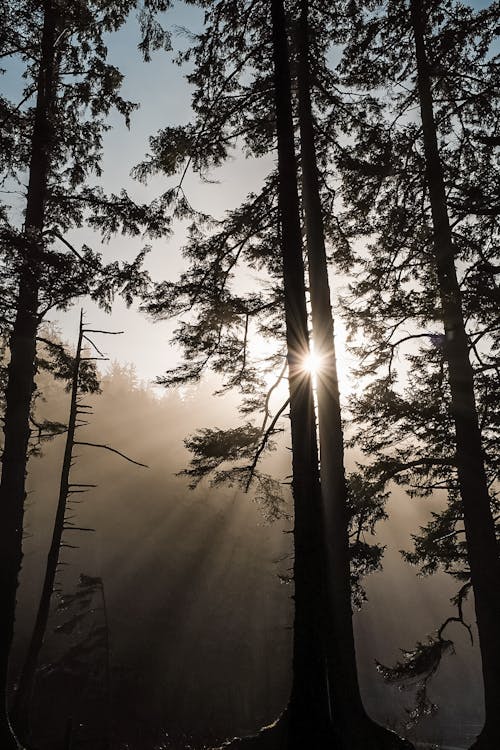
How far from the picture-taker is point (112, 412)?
57406mm

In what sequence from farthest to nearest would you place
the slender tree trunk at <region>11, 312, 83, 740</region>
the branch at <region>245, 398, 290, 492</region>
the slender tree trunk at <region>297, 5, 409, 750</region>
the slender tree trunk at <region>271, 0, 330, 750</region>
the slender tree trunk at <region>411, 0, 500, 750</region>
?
the slender tree trunk at <region>11, 312, 83, 740</region>, the branch at <region>245, 398, 290, 492</region>, the slender tree trunk at <region>411, 0, 500, 750</region>, the slender tree trunk at <region>297, 5, 409, 750</region>, the slender tree trunk at <region>271, 0, 330, 750</region>

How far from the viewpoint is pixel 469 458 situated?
7.93m

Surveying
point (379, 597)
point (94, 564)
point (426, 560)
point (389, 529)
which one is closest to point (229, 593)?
point (94, 564)

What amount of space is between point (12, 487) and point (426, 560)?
8553 millimetres

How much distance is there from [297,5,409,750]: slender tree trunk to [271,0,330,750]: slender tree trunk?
0.73 metres

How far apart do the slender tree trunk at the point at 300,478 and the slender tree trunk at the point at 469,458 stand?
9.49 feet

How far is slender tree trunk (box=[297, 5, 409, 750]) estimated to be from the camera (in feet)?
18.4

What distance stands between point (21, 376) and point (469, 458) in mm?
8115

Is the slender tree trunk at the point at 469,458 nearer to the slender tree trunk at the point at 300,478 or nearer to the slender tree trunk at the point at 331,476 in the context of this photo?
the slender tree trunk at the point at 331,476

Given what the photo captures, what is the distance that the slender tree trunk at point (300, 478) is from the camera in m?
4.82

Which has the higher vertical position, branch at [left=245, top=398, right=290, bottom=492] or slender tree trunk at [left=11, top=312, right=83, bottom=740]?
branch at [left=245, top=398, right=290, bottom=492]

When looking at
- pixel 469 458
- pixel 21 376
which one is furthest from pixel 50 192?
pixel 469 458

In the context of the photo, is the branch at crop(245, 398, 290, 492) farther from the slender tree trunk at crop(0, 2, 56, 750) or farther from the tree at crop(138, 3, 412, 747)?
the slender tree trunk at crop(0, 2, 56, 750)

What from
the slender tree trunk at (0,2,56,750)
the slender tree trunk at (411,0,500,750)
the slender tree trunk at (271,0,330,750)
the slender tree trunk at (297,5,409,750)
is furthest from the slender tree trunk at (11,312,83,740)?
the slender tree trunk at (411,0,500,750)
